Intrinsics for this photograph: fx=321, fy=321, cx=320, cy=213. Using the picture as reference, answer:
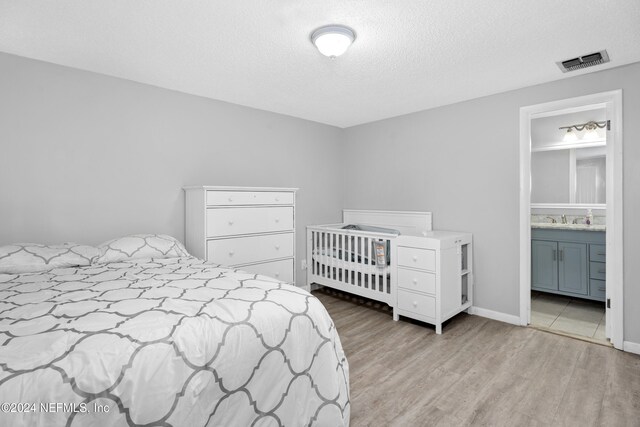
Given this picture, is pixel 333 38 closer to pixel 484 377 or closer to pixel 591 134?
pixel 484 377

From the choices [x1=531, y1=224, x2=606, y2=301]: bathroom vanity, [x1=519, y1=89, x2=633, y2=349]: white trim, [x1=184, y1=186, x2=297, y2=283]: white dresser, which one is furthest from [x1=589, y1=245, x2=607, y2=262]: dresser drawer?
[x1=184, y1=186, x2=297, y2=283]: white dresser

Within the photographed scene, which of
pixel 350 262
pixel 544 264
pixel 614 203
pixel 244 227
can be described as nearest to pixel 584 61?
pixel 614 203

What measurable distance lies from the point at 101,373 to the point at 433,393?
181 centimetres

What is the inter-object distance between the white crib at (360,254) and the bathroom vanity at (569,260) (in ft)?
4.72

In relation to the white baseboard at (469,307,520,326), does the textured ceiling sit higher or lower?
higher

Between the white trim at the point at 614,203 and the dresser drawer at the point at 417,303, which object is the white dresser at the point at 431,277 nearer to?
the dresser drawer at the point at 417,303

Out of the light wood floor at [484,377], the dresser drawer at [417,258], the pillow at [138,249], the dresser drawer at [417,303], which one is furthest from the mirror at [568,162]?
the pillow at [138,249]

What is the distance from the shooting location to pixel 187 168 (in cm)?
316

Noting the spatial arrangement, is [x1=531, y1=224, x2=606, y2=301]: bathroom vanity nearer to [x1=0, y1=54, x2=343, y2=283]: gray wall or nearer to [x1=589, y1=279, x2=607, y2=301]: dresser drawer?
[x1=589, y1=279, x2=607, y2=301]: dresser drawer

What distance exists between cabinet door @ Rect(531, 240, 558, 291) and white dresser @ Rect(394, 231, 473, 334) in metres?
1.23

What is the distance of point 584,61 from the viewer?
2402mm

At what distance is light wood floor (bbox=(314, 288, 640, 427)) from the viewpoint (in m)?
1.77

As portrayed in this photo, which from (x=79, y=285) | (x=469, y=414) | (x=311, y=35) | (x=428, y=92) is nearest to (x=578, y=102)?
(x=428, y=92)

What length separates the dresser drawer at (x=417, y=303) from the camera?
2920 millimetres
